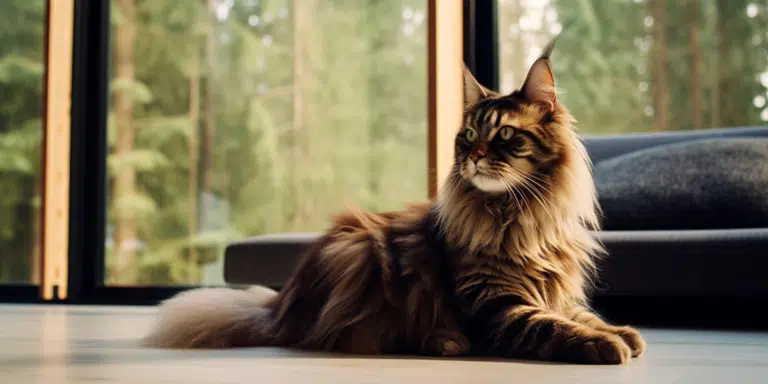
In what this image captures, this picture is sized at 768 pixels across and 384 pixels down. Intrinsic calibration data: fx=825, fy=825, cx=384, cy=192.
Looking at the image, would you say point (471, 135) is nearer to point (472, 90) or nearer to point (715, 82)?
point (472, 90)

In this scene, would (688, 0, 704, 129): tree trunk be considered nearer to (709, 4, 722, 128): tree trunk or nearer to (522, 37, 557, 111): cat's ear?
(709, 4, 722, 128): tree trunk

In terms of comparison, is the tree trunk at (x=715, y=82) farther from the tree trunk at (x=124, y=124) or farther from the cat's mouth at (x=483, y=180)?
the tree trunk at (x=124, y=124)

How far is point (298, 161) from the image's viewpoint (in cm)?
446

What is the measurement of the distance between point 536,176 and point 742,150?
1494 millimetres

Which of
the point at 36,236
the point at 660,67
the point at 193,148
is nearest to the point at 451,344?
the point at 660,67

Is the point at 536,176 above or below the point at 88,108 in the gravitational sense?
below

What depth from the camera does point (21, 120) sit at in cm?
448

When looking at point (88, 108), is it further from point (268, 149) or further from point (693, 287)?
point (693, 287)

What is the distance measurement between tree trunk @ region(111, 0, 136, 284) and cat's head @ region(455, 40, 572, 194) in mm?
3083

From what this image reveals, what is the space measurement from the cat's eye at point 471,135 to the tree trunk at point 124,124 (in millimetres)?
3049

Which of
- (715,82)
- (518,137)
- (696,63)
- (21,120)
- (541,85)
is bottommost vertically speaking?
(518,137)

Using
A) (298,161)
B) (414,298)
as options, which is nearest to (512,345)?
(414,298)

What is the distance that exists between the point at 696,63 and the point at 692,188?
1323 millimetres

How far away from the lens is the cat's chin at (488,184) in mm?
1892
